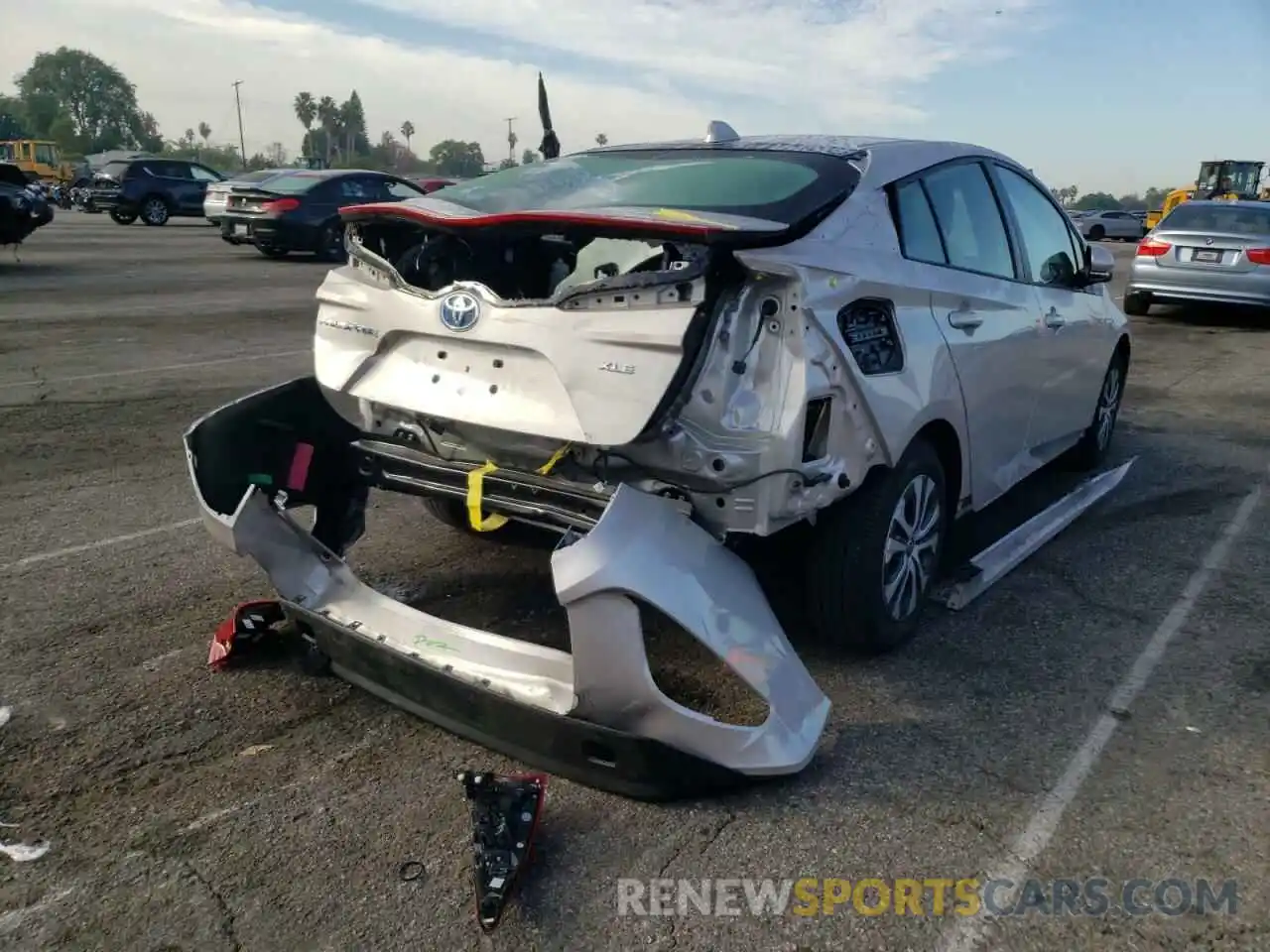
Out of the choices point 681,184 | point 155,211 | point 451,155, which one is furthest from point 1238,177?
point 451,155

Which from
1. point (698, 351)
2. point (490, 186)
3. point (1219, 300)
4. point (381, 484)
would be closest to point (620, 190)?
point (490, 186)

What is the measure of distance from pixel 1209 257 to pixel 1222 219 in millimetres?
737

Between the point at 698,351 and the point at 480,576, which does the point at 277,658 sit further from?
the point at 698,351

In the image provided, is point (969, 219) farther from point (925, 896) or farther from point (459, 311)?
point (925, 896)

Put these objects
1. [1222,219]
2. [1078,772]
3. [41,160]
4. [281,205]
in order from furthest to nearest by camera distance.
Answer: [41,160] → [281,205] → [1222,219] → [1078,772]

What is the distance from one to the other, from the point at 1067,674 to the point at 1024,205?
230cm

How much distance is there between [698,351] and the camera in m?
2.99

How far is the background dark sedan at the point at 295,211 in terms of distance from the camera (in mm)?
17609

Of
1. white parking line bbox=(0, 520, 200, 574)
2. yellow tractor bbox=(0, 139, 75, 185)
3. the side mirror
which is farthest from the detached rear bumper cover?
yellow tractor bbox=(0, 139, 75, 185)

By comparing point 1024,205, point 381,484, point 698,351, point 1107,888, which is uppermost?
point 1024,205

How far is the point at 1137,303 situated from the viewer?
14.1 m

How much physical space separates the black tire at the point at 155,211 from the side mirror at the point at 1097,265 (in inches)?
1020

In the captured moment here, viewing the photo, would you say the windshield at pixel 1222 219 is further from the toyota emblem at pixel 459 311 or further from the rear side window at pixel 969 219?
the toyota emblem at pixel 459 311

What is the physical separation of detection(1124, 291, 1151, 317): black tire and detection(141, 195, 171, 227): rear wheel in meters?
22.6
